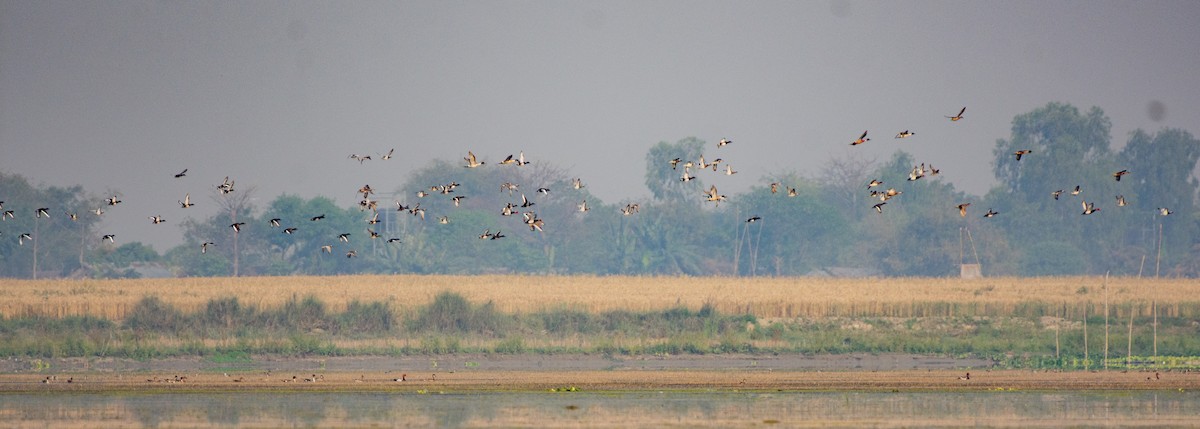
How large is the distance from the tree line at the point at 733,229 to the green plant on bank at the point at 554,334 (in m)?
73.2

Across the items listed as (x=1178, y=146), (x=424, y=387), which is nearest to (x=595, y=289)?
(x=424, y=387)

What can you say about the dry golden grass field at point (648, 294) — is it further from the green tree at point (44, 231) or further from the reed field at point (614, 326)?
the green tree at point (44, 231)

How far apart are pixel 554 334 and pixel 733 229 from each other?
3683 inches

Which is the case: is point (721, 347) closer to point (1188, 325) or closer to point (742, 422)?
point (1188, 325)

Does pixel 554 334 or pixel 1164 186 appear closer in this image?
pixel 554 334

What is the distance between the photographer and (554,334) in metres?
65.5

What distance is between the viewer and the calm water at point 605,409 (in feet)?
116

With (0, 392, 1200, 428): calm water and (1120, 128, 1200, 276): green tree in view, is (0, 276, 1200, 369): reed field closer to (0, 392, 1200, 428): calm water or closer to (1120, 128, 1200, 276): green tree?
(0, 392, 1200, 428): calm water

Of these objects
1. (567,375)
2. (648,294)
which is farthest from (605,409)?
(648,294)

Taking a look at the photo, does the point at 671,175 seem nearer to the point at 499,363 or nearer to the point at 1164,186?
the point at 1164,186

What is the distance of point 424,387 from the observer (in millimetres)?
46219

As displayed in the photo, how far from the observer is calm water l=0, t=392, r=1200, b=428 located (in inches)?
1389

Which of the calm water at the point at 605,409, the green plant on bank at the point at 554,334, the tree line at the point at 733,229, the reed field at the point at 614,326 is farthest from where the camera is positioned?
the tree line at the point at 733,229

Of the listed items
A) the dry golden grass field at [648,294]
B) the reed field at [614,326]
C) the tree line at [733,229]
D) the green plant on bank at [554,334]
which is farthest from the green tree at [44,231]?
the green plant on bank at [554,334]
